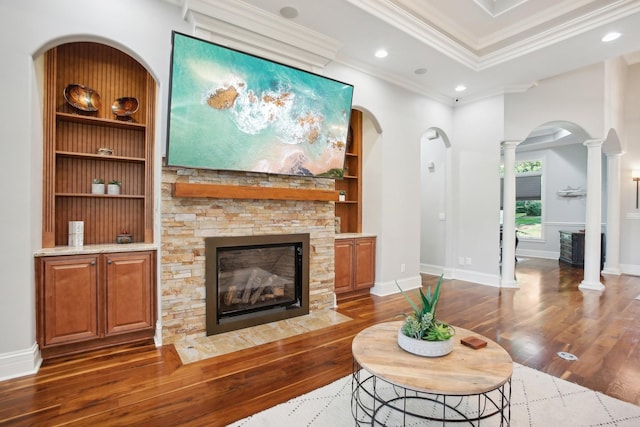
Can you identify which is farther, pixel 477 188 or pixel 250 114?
pixel 477 188

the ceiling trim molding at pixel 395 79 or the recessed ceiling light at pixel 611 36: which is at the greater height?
the recessed ceiling light at pixel 611 36

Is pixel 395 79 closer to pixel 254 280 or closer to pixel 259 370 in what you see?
Answer: pixel 254 280

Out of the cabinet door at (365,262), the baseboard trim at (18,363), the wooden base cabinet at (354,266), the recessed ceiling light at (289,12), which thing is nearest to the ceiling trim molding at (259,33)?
the recessed ceiling light at (289,12)

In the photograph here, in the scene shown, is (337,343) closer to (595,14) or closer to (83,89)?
(83,89)

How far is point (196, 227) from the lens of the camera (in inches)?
123

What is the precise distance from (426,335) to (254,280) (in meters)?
2.25

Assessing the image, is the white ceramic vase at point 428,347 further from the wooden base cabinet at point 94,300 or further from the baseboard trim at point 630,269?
the baseboard trim at point 630,269

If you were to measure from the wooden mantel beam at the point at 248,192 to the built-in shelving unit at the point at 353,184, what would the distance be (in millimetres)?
1121

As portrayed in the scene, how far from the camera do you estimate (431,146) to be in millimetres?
6336

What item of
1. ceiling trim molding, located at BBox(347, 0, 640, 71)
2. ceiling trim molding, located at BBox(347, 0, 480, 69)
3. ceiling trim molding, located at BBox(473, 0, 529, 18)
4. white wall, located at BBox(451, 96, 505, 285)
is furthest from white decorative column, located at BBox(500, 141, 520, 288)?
ceiling trim molding, located at BBox(473, 0, 529, 18)

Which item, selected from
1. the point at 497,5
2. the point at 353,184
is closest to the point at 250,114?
the point at 353,184

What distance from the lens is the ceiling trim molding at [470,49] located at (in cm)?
327

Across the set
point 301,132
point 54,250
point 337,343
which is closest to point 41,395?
point 54,250

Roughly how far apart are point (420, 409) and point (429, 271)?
4451 mm
